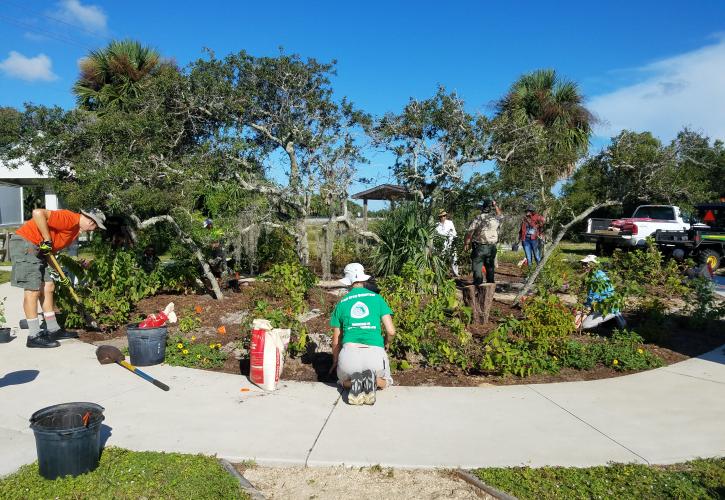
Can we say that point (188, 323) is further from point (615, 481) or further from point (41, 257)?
point (615, 481)

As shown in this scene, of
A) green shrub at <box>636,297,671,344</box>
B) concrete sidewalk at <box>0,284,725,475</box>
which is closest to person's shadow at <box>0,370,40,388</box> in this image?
concrete sidewalk at <box>0,284,725,475</box>

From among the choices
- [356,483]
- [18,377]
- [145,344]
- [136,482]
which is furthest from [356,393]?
[18,377]

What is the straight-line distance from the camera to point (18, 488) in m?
3.41

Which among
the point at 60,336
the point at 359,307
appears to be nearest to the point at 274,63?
the point at 60,336

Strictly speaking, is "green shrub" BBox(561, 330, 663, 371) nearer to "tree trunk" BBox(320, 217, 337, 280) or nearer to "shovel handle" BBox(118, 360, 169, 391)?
"shovel handle" BBox(118, 360, 169, 391)

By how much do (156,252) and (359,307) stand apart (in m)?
6.26

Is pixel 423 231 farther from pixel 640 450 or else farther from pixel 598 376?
pixel 640 450

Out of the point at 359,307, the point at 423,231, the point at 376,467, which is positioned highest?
the point at 423,231

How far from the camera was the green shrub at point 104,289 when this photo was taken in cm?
719

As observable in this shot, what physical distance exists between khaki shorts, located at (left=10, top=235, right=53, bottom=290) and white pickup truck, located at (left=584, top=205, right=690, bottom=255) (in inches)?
639

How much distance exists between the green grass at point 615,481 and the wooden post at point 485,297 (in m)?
3.68

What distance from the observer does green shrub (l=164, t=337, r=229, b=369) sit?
6047 millimetres

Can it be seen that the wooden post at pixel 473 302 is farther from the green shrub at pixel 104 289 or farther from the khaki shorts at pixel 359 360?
the green shrub at pixel 104 289

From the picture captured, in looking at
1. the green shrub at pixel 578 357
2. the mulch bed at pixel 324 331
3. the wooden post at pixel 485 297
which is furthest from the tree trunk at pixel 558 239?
the green shrub at pixel 578 357
